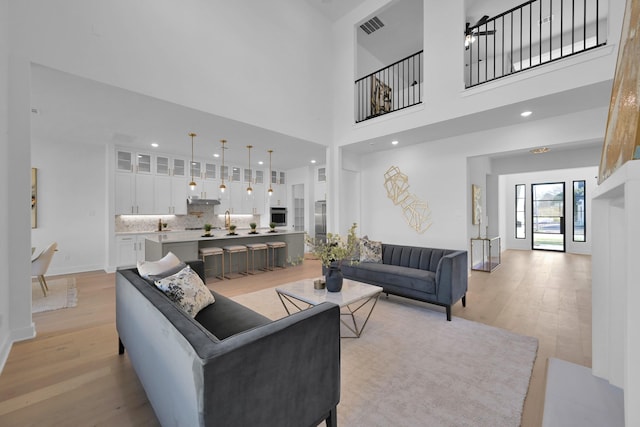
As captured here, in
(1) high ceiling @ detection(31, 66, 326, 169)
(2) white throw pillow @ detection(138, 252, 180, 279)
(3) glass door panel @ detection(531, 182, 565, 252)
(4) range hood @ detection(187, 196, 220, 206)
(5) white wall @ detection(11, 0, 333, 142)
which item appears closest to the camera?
(2) white throw pillow @ detection(138, 252, 180, 279)

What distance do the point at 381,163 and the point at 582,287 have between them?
4281mm

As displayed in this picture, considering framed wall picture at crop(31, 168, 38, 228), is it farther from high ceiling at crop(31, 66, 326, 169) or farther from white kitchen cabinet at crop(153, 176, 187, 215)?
white kitchen cabinet at crop(153, 176, 187, 215)

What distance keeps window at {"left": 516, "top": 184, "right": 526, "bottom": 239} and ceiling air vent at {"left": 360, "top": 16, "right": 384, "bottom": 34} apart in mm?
7363

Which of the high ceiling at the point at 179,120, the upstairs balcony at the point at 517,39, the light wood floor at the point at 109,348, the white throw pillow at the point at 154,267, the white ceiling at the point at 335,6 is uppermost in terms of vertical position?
the white ceiling at the point at 335,6

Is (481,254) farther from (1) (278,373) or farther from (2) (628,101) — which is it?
(1) (278,373)

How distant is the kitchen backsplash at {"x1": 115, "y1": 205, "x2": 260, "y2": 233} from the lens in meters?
6.41

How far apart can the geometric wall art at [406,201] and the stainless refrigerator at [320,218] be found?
98.8 inches

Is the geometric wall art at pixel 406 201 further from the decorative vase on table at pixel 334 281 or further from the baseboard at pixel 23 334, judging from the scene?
the baseboard at pixel 23 334

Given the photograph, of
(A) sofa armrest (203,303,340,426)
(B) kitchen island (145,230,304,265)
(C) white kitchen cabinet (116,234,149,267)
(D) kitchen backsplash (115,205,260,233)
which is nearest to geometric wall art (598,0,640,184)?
(A) sofa armrest (203,303,340,426)

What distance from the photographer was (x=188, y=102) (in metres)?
3.75

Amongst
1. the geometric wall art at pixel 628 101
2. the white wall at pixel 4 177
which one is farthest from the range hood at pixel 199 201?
the geometric wall art at pixel 628 101

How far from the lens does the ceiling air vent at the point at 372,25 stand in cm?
572

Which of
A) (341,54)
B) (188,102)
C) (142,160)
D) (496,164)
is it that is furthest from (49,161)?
(496,164)

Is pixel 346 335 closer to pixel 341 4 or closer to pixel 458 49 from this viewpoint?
pixel 458 49
